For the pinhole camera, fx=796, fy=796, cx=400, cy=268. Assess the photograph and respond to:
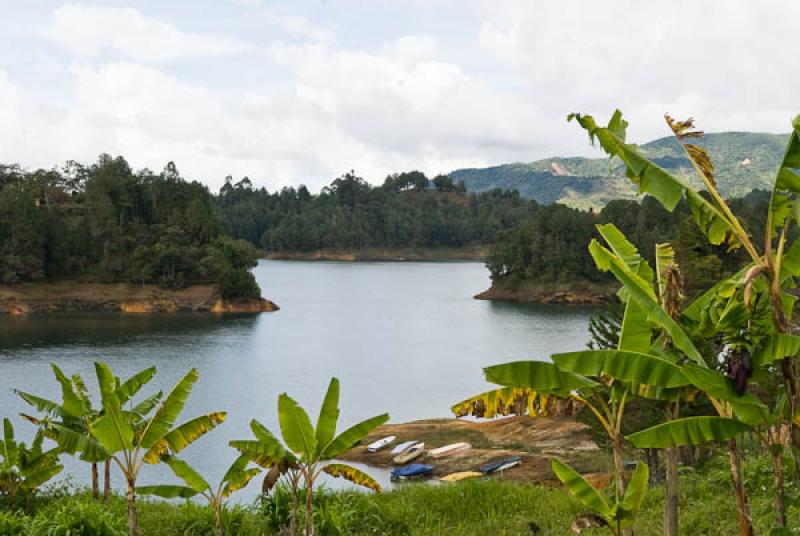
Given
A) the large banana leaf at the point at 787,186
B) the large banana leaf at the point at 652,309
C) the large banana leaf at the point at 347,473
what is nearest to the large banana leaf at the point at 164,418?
the large banana leaf at the point at 347,473

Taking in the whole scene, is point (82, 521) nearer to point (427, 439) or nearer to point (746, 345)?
point (746, 345)

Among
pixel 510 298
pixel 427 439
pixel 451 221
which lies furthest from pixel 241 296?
pixel 451 221

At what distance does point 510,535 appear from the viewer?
490 inches

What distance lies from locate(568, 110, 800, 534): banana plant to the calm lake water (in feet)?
65.9

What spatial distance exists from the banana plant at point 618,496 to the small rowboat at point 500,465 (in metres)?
19.3

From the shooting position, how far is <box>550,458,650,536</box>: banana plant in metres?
8.72

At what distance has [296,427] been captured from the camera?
1105cm

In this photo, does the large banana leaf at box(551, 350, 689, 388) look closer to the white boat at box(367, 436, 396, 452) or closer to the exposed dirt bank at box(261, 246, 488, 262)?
the white boat at box(367, 436, 396, 452)

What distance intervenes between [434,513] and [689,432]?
717 cm

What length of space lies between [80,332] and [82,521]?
55.5 metres

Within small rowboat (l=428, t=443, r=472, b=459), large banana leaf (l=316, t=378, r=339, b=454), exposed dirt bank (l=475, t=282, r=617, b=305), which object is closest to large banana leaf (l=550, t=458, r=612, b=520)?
large banana leaf (l=316, t=378, r=339, b=454)

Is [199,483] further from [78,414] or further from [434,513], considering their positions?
[434,513]

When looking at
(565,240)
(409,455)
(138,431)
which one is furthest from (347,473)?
(565,240)

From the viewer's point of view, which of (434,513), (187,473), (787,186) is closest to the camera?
(787,186)
